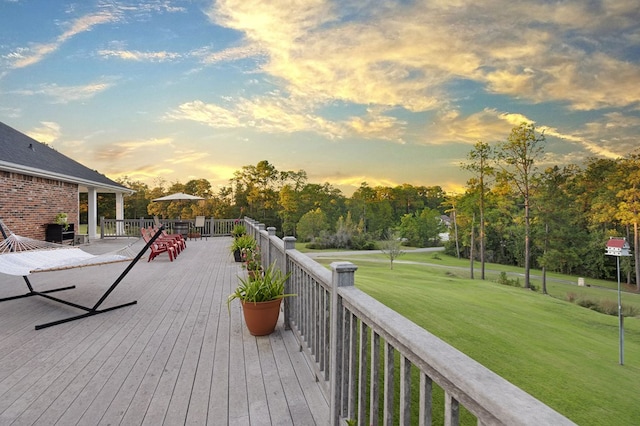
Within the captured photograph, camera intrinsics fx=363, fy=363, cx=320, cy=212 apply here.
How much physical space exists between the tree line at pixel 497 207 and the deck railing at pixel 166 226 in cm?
1460

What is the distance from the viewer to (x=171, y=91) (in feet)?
48.4

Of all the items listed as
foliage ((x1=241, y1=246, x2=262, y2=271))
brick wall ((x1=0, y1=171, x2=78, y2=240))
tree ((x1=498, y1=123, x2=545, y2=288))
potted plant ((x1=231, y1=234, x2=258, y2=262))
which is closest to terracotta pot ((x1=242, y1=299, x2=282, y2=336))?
foliage ((x1=241, y1=246, x2=262, y2=271))

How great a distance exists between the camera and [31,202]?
1101 cm

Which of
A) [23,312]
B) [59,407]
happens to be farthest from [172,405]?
[23,312]

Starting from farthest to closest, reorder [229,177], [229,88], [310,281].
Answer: [229,177], [229,88], [310,281]

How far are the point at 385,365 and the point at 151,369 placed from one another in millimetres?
2331

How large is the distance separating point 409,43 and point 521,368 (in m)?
13.0

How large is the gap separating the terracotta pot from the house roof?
946 centimetres

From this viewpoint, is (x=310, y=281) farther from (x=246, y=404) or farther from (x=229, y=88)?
(x=229, y=88)

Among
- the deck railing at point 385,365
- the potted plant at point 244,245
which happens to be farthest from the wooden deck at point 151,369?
the potted plant at point 244,245

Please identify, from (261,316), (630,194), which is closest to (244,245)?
(261,316)

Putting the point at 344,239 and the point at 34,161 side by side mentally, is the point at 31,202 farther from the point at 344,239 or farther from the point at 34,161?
the point at 344,239

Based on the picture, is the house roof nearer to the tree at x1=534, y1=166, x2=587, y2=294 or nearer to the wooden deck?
the wooden deck

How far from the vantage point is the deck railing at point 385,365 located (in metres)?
0.84
